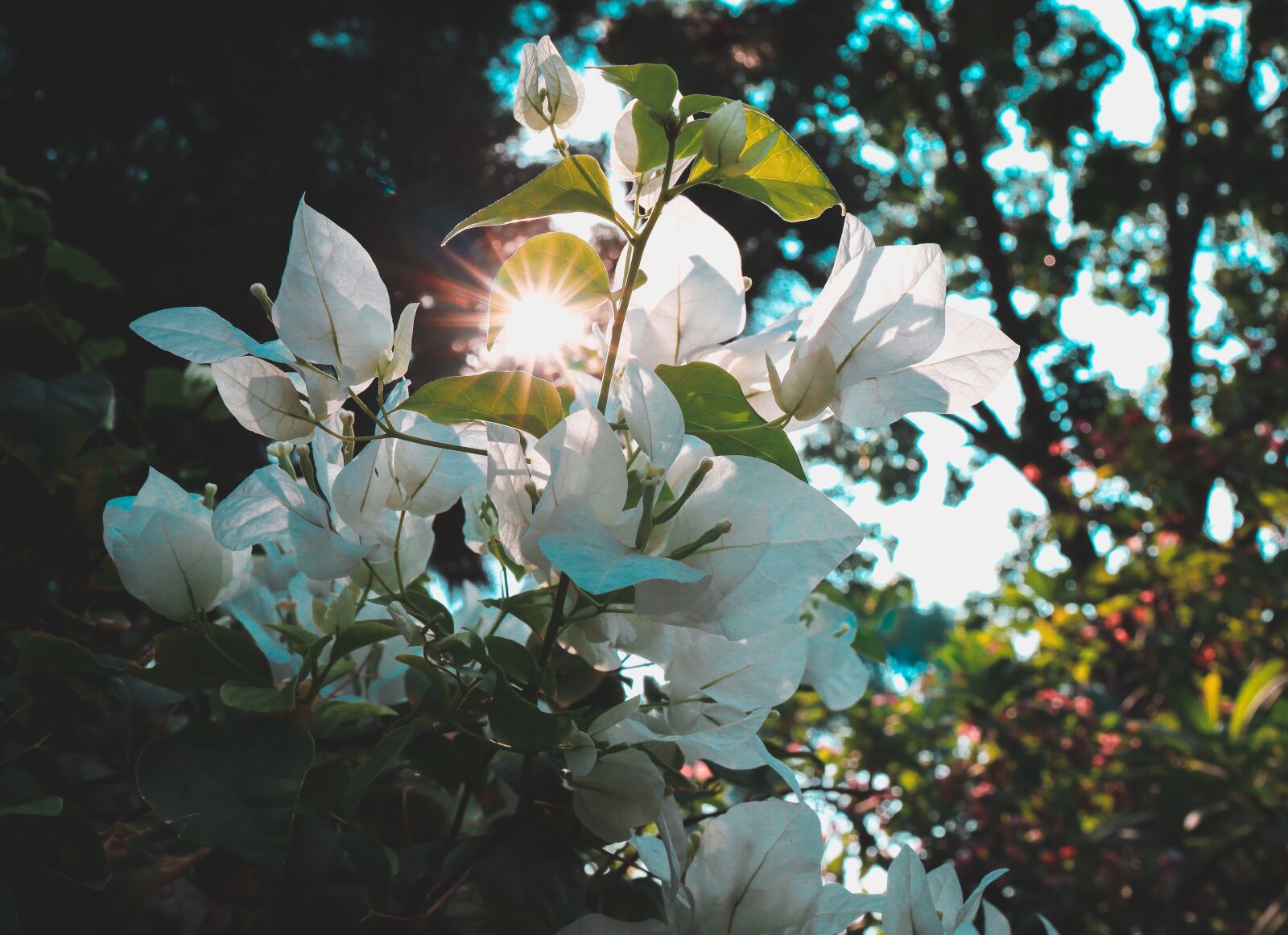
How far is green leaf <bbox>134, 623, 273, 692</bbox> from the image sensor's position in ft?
1.31

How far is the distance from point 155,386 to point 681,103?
23.2 inches

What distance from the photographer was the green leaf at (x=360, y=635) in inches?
16.4

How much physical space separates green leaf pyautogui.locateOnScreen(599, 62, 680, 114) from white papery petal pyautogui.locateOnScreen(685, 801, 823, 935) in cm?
29

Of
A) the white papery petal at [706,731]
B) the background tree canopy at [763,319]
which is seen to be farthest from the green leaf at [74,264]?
the white papery petal at [706,731]

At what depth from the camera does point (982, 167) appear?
5137 millimetres

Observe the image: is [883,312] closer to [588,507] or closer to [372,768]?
[588,507]

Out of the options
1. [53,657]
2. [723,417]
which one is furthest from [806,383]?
[53,657]

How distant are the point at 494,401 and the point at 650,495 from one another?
0.08 m

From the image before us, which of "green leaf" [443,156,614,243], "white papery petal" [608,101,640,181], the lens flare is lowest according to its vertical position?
the lens flare

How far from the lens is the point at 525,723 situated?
0.34 meters

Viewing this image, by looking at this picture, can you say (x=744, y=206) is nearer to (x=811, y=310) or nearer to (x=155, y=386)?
(x=155, y=386)

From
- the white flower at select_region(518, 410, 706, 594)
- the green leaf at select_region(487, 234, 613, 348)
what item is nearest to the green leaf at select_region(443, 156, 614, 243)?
the green leaf at select_region(487, 234, 613, 348)

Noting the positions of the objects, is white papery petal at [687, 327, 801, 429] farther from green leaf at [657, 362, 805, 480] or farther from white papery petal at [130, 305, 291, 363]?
white papery petal at [130, 305, 291, 363]

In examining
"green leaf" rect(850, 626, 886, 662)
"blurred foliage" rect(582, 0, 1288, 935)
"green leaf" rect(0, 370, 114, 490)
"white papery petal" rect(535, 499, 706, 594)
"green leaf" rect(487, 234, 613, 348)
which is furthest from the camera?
"blurred foliage" rect(582, 0, 1288, 935)
